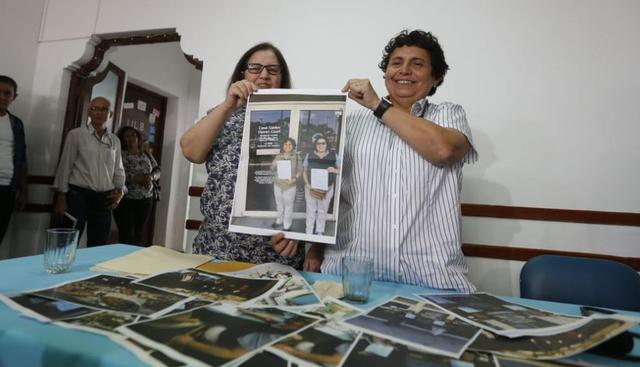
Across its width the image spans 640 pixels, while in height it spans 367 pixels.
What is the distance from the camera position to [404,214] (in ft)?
3.55

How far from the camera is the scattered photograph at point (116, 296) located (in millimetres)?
585

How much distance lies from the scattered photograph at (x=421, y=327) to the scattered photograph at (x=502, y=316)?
0.04 m

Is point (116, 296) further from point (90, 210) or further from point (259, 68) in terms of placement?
point (90, 210)

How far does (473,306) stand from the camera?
0.73 m

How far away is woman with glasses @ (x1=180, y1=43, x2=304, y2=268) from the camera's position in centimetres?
114

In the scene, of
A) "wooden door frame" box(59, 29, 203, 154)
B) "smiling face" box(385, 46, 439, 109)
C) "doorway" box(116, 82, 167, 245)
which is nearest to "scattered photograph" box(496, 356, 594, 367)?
"smiling face" box(385, 46, 439, 109)

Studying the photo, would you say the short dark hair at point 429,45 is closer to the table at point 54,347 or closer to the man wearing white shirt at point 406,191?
the man wearing white shirt at point 406,191

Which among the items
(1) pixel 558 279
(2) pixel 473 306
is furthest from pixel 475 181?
(2) pixel 473 306

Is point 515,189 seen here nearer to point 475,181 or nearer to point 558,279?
point 475,181

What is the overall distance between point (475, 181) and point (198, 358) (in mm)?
1968

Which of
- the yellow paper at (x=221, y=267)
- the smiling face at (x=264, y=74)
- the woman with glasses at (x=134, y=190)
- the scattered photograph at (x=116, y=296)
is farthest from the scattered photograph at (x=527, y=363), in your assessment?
the woman with glasses at (x=134, y=190)

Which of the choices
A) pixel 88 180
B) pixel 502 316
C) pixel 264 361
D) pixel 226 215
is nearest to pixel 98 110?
pixel 88 180

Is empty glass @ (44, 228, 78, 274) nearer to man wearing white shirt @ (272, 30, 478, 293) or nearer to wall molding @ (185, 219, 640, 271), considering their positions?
man wearing white shirt @ (272, 30, 478, 293)

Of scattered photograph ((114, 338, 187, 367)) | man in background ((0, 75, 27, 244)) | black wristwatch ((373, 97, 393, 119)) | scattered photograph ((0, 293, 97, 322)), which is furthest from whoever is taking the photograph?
man in background ((0, 75, 27, 244))
